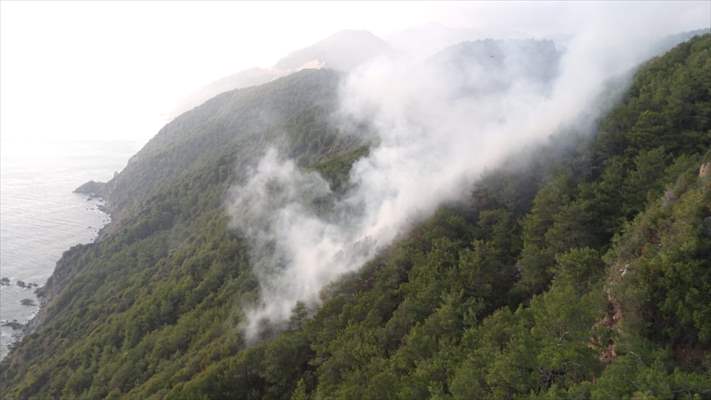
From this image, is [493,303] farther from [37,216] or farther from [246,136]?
[37,216]

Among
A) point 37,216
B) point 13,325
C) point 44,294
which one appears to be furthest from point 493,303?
point 37,216

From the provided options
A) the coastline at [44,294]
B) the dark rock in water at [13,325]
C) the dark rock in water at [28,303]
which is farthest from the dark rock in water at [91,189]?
the dark rock in water at [13,325]

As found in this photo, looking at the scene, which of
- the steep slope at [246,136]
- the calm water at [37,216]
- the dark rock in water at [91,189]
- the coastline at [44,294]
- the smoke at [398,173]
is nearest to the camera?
the smoke at [398,173]

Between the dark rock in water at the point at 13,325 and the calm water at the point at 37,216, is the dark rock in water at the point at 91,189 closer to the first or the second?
the calm water at the point at 37,216

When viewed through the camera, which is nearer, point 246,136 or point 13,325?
point 13,325

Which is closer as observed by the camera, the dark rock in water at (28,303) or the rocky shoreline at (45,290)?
the rocky shoreline at (45,290)

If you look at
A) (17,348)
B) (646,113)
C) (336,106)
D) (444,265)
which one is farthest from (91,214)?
(646,113)

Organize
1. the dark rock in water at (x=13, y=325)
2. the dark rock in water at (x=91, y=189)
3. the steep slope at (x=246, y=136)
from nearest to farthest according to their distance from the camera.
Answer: the dark rock in water at (x=13, y=325) → the steep slope at (x=246, y=136) → the dark rock in water at (x=91, y=189)
